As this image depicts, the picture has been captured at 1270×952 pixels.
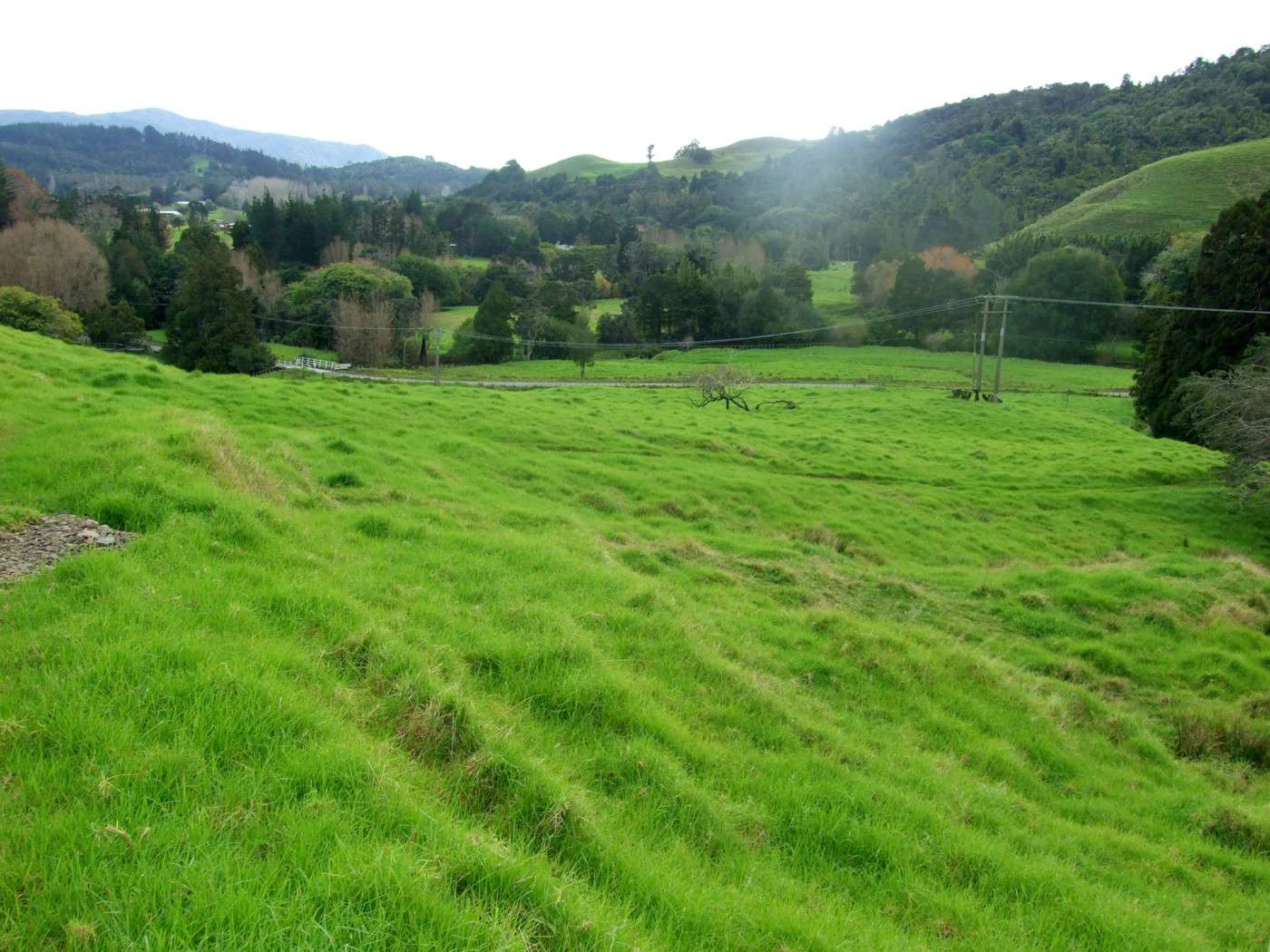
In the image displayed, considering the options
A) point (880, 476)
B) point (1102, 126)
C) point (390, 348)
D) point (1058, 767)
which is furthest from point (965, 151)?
point (1058, 767)

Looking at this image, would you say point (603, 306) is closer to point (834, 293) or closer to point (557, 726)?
point (834, 293)

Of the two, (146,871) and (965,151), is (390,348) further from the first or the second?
(965,151)

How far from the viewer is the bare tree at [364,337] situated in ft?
244

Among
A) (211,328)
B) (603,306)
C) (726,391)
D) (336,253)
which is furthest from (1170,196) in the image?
(211,328)

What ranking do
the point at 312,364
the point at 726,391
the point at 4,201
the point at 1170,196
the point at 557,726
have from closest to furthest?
the point at 557,726, the point at 726,391, the point at 312,364, the point at 4,201, the point at 1170,196

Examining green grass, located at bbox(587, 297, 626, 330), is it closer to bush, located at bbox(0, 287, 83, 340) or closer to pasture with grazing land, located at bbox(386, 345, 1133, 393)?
pasture with grazing land, located at bbox(386, 345, 1133, 393)

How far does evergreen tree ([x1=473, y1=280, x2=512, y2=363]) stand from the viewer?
77631mm

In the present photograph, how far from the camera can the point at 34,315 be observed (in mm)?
46844

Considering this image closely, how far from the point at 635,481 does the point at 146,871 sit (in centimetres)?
1772

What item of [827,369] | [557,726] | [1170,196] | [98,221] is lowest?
[557,726]

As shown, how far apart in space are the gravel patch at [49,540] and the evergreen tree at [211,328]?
4878 centimetres

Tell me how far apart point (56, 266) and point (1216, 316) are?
89825 mm

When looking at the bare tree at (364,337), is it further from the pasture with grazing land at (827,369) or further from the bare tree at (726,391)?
the bare tree at (726,391)

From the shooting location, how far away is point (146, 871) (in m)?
3.20
